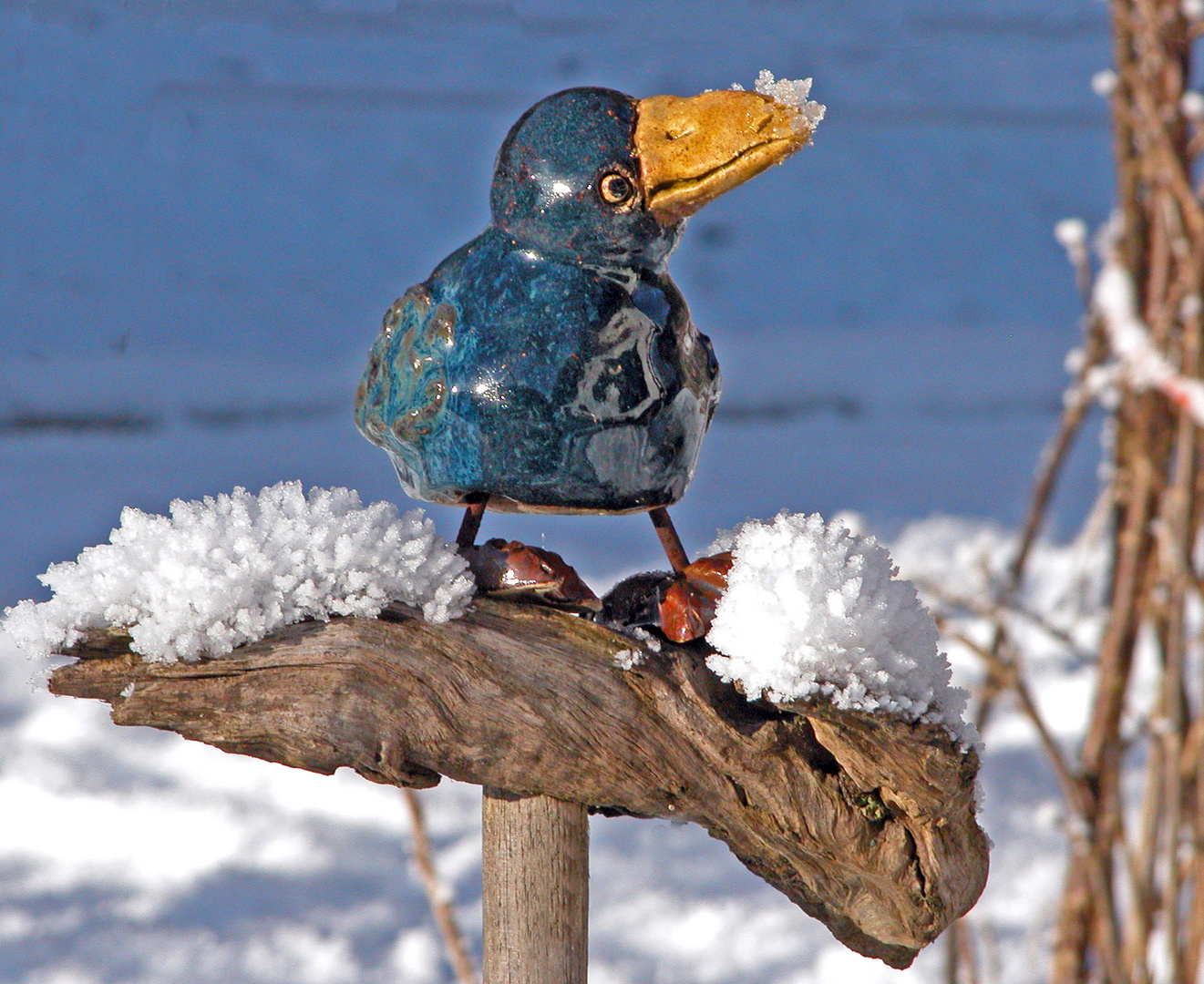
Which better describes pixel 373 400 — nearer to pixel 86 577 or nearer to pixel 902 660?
pixel 86 577

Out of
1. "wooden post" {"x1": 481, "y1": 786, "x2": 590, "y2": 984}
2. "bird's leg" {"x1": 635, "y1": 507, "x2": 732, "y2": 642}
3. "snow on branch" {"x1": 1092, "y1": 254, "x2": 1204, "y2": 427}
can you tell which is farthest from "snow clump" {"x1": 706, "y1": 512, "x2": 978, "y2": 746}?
"snow on branch" {"x1": 1092, "y1": 254, "x2": 1204, "y2": 427}

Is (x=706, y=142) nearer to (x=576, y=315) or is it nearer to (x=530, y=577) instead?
(x=576, y=315)

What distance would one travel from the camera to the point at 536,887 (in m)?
0.74

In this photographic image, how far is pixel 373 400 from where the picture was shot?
74 centimetres

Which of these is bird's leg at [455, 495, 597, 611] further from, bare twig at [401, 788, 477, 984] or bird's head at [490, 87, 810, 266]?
bare twig at [401, 788, 477, 984]

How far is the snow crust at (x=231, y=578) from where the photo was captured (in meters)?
0.67

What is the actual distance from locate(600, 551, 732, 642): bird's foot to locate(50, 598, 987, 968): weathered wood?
0.06 ft

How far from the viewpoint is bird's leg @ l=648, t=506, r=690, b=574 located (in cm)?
74

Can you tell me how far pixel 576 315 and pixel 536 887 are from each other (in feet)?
1.07

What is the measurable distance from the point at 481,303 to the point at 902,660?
0.29 meters

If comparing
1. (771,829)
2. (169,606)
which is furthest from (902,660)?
(169,606)

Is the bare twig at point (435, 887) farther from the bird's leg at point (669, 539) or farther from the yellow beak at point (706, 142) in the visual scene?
the yellow beak at point (706, 142)

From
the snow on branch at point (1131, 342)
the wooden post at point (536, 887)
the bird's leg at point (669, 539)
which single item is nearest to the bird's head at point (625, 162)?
the bird's leg at point (669, 539)

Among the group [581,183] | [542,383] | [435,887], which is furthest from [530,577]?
[435,887]
